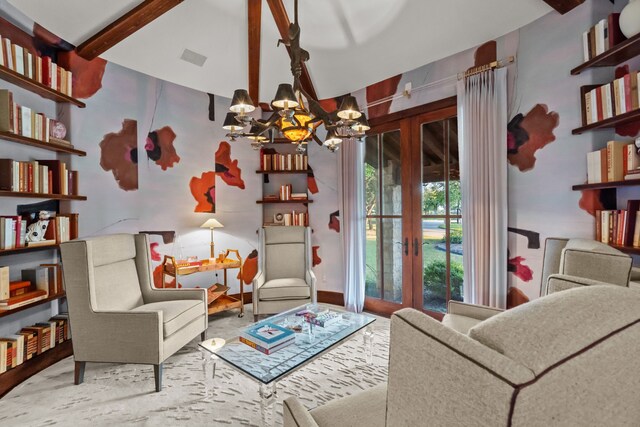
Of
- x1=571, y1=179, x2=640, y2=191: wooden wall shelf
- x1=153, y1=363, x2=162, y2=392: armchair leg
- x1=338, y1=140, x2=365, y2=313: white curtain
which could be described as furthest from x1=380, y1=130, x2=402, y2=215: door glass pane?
x1=153, y1=363, x2=162, y2=392: armchair leg

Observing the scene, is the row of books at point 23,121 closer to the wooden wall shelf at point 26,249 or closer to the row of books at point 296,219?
the wooden wall shelf at point 26,249

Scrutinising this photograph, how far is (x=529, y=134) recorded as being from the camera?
267 cm

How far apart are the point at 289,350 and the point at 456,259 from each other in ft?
7.16

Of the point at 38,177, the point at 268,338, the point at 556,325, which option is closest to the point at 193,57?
the point at 38,177

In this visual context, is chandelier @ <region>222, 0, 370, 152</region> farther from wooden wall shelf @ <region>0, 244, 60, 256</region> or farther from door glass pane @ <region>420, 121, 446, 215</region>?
wooden wall shelf @ <region>0, 244, 60, 256</region>

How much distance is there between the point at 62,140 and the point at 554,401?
12.2 ft

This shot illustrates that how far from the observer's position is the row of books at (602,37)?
2055mm

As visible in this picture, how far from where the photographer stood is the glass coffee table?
5.29 ft

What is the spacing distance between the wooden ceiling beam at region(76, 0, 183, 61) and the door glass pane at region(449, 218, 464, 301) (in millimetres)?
3476

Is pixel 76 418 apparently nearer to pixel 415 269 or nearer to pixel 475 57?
pixel 415 269

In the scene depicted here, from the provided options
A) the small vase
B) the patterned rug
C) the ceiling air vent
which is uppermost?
the ceiling air vent

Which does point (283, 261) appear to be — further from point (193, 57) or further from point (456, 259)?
point (193, 57)

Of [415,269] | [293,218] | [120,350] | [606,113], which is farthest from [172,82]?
[606,113]

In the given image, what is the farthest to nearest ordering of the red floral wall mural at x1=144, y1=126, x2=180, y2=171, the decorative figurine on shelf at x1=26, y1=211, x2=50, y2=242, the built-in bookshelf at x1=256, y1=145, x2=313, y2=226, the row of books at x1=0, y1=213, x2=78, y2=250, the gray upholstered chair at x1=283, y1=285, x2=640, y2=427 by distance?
the built-in bookshelf at x1=256, y1=145, x2=313, y2=226 → the red floral wall mural at x1=144, y1=126, x2=180, y2=171 → the decorative figurine on shelf at x1=26, y1=211, x2=50, y2=242 → the row of books at x1=0, y1=213, x2=78, y2=250 → the gray upholstered chair at x1=283, y1=285, x2=640, y2=427
